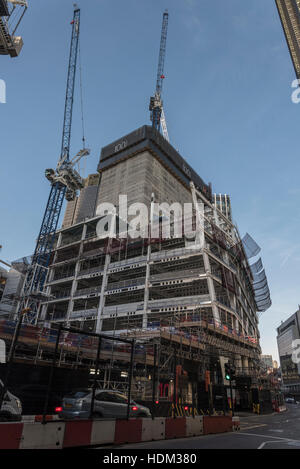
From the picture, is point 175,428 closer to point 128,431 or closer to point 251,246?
point 128,431

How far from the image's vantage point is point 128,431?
27.4 feet

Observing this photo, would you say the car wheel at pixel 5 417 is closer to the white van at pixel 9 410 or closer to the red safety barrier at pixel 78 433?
the white van at pixel 9 410

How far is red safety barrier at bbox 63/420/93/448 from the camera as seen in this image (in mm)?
6992

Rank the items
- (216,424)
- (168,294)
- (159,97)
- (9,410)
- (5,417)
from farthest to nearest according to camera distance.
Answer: (159,97)
(168,294)
(216,424)
(9,410)
(5,417)

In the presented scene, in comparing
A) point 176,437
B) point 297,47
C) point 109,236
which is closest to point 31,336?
point 176,437

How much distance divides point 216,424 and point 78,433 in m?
7.18

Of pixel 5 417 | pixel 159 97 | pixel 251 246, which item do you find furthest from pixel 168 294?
pixel 159 97

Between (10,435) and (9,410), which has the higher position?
(9,410)

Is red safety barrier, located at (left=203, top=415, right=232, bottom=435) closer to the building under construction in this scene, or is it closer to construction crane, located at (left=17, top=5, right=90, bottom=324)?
the building under construction

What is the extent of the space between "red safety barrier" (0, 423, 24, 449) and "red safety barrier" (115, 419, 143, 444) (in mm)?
2882

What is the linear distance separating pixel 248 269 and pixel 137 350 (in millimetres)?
52774

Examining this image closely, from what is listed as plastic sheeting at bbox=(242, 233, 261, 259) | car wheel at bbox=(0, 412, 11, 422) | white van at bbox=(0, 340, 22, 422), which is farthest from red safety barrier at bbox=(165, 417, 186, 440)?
plastic sheeting at bbox=(242, 233, 261, 259)

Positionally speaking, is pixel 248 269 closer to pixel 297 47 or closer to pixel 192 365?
pixel 192 365
